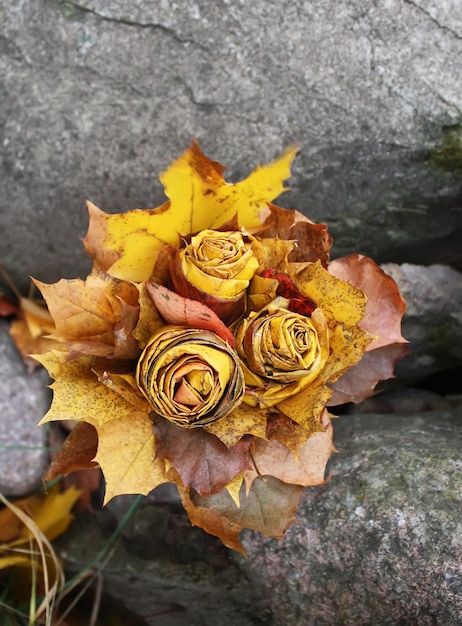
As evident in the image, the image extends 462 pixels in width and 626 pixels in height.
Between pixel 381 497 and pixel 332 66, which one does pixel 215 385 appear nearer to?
pixel 381 497

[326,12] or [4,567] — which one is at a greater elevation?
[326,12]

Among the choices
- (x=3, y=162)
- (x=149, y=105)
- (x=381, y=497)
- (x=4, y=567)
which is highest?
(x=149, y=105)

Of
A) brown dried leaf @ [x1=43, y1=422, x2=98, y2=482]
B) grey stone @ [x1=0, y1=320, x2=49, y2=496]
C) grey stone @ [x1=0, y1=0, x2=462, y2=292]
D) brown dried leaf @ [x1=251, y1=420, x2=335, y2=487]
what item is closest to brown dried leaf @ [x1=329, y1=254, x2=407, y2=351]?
brown dried leaf @ [x1=251, y1=420, x2=335, y2=487]

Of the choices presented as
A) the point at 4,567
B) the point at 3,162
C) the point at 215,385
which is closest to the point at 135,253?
the point at 215,385

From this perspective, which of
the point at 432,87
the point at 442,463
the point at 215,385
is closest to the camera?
the point at 215,385

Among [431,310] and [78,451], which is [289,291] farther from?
[431,310]

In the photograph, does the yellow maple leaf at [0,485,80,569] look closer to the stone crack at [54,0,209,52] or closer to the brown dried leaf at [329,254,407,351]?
the brown dried leaf at [329,254,407,351]
